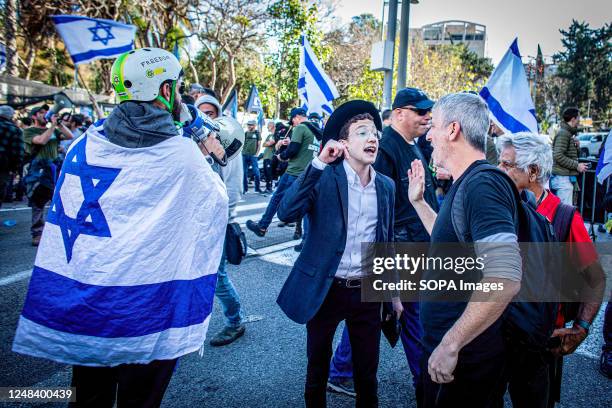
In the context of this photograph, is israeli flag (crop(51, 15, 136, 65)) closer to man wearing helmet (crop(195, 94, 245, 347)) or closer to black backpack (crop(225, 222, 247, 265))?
man wearing helmet (crop(195, 94, 245, 347))

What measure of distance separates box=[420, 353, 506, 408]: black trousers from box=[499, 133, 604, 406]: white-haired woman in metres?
0.14

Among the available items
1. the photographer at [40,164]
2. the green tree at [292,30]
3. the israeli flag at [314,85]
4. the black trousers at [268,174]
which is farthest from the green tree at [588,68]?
the photographer at [40,164]

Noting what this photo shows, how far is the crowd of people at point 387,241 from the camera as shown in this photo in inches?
66.4

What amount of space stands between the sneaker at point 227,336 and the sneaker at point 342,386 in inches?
40.2

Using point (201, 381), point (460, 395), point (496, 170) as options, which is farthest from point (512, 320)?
point (201, 381)

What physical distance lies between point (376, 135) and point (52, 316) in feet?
6.31

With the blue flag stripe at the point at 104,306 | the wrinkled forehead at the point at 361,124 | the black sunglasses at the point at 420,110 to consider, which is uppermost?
the black sunglasses at the point at 420,110

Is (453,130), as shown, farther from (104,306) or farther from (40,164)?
(40,164)

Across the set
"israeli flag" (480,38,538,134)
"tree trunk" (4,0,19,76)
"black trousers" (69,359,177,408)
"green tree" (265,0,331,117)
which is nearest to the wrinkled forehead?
"black trousers" (69,359,177,408)

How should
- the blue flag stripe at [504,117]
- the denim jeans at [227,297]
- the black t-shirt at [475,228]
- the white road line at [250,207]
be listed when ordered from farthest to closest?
the white road line at [250,207] → the blue flag stripe at [504,117] → the denim jeans at [227,297] → the black t-shirt at [475,228]

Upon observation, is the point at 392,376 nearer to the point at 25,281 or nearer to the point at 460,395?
the point at 460,395

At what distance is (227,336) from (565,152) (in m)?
6.83

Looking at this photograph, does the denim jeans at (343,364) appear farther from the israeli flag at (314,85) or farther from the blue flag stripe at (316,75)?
the blue flag stripe at (316,75)

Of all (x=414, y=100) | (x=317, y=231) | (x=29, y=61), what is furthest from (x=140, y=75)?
(x=29, y=61)
